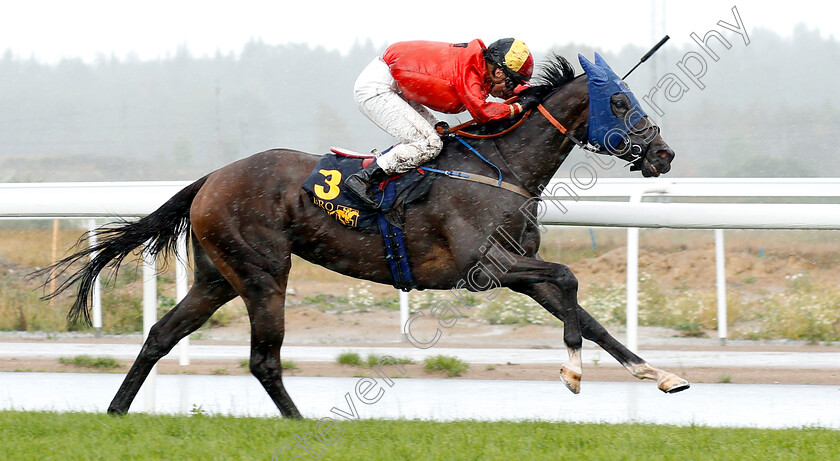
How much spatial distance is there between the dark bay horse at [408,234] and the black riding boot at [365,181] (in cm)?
19

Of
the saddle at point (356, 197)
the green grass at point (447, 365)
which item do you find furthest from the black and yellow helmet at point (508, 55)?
the green grass at point (447, 365)

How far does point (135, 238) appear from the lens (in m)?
4.86

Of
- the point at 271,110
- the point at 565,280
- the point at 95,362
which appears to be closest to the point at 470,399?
the point at 565,280

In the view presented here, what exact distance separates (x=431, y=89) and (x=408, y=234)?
0.68 m

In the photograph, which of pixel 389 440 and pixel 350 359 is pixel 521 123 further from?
pixel 350 359

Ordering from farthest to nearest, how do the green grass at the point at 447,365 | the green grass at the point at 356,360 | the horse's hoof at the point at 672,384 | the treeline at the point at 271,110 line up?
the treeline at the point at 271,110, the green grass at the point at 356,360, the green grass at the point at 447,365, the horse's hoof at the point at 672,384

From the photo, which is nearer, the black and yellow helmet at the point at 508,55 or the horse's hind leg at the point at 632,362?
the horse's hind leg at the point at 632,362

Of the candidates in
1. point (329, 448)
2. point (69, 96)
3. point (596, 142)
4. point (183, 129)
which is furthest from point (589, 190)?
point (69, 96)

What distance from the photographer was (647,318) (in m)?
7.66

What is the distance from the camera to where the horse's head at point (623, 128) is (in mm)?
4195

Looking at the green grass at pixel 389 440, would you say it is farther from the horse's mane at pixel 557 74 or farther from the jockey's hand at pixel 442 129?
the horse's mane at pixel 557 74

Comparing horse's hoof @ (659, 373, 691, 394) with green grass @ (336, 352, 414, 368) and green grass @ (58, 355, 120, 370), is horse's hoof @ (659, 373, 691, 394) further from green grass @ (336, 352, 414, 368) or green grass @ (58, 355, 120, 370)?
green grass @ (58, 355, 120, 370)

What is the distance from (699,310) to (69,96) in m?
7.98

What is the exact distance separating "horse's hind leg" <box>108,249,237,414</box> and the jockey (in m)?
0.94
